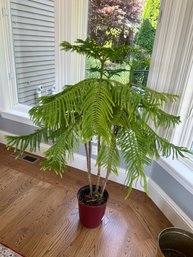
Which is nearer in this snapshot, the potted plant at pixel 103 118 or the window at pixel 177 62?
the potted plant at pixel 103 118

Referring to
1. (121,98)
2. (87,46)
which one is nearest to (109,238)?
(121,98)

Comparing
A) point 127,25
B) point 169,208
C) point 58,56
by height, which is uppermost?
point 127,25

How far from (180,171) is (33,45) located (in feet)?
6.19

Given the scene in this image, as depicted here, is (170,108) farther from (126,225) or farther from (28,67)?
(28,67)

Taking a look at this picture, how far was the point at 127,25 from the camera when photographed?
159 centimetres

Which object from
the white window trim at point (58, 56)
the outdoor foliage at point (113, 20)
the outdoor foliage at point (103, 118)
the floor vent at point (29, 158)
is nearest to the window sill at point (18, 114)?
the white window trim at point (58, 56)

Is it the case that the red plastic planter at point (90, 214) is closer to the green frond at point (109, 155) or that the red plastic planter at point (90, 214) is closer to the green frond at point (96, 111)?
the green frond at point (109, 155)

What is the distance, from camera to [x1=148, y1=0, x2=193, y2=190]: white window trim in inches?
50.3

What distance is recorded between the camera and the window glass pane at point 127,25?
1.50 metres

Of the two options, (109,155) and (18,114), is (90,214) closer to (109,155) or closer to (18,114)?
(109,155)

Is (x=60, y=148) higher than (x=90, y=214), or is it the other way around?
(x=60, y=148)

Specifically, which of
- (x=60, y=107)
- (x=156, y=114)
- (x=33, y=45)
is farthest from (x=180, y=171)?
(x=33, y=45)

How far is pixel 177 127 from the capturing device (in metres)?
1.48

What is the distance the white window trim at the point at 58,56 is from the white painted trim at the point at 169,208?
4.04ft
